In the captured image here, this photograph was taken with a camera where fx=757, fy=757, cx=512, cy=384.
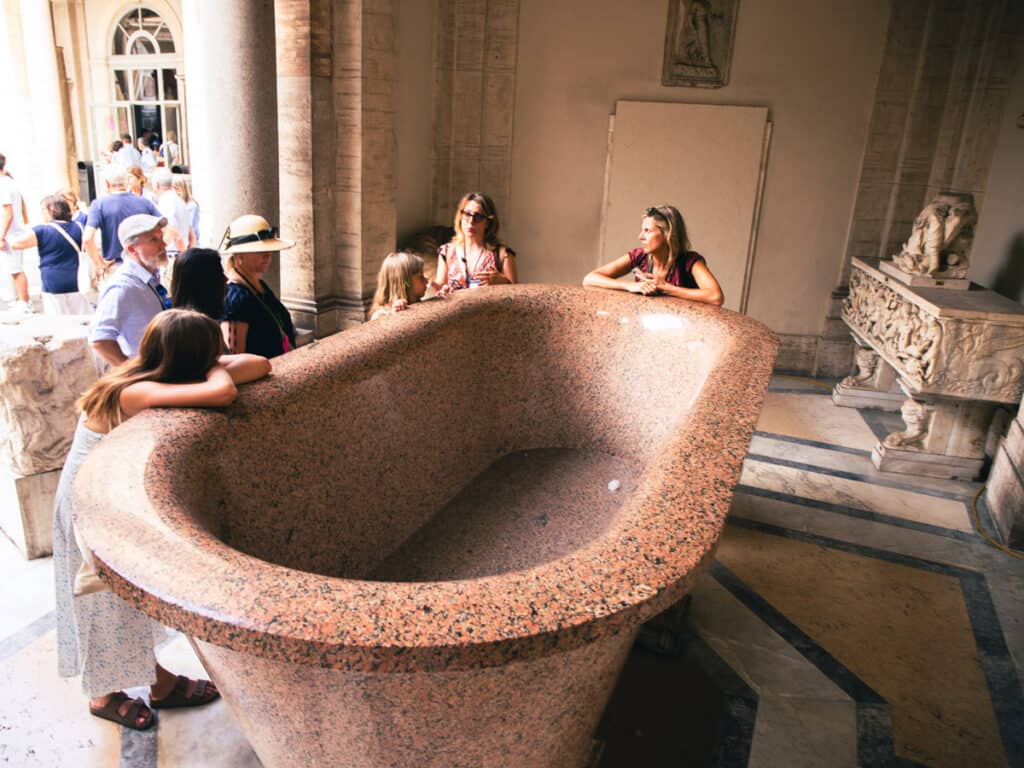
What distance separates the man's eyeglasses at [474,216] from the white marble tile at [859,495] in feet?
7.52

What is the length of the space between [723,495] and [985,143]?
6.09m

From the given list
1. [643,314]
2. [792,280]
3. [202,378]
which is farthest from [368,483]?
[792,280]

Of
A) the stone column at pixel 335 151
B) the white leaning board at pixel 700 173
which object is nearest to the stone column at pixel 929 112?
the white leaning board at pixel 700 173

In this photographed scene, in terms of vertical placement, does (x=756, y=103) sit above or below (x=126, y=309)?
above

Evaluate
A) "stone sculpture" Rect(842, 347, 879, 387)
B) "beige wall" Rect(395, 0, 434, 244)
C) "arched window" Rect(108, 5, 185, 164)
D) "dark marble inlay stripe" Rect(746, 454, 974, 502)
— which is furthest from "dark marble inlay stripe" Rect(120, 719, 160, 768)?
"arched window" Rect(108, 5, 185, 164)

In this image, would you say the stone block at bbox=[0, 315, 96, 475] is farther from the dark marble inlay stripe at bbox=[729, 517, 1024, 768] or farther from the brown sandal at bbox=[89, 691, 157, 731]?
the dark marble inlay stripe at bbox=[729, 517, 1024, 768]

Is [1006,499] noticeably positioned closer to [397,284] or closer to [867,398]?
[867,398]

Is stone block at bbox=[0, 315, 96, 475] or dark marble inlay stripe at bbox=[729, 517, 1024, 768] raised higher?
stone block at bbox=[0, 315, 96, 475]

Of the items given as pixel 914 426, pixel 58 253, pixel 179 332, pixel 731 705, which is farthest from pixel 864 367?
pixel 58 253

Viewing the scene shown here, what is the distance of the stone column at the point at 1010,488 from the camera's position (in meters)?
4.18

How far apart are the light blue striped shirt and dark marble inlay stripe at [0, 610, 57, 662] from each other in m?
1.17

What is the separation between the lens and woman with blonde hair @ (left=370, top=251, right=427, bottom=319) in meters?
3.41

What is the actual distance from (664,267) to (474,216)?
1046mm

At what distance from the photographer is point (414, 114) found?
22.7ft
